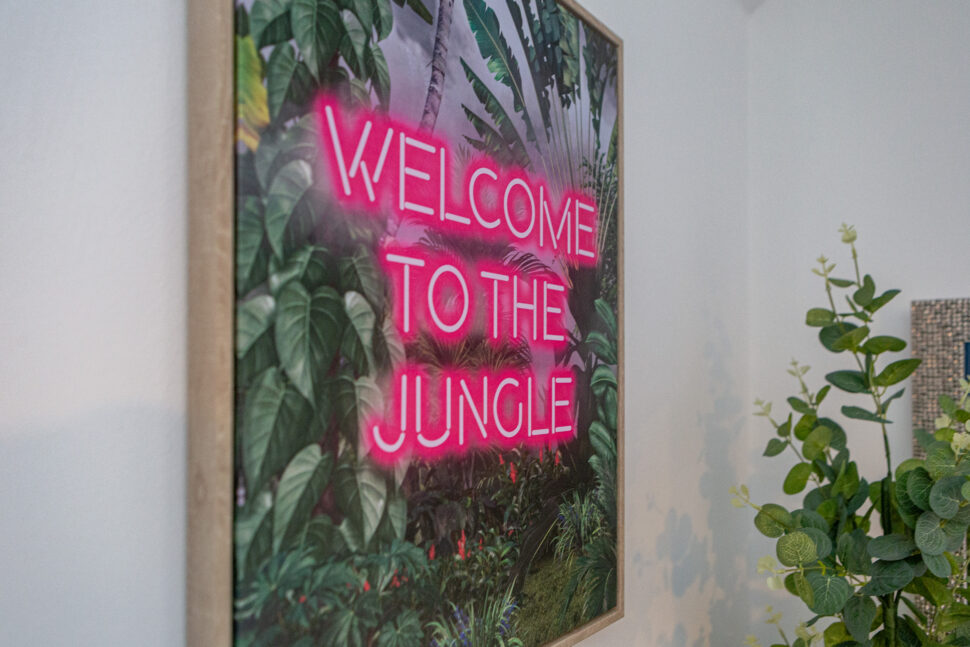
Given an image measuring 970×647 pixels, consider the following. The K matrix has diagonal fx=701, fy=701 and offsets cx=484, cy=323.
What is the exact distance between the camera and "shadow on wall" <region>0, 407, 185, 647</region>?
52cm

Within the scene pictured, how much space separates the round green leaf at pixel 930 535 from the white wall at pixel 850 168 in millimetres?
579

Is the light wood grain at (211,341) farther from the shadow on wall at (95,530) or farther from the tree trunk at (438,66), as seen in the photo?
the tree trunk at (438,66)

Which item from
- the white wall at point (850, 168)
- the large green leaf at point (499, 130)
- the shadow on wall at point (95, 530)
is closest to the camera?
the shadow on wall at point (95, 530)

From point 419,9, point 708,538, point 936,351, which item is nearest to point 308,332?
point 419,9

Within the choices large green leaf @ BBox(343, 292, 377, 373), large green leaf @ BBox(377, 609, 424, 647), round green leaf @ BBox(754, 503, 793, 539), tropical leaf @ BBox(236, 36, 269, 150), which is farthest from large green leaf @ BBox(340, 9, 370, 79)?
round green leaf @ BBox(754, 503, 793, 539)

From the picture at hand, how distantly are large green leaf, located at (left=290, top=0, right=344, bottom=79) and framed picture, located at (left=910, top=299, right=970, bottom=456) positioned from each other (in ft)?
4.69

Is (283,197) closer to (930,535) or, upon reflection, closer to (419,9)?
(419,9)

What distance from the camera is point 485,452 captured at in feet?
2.88

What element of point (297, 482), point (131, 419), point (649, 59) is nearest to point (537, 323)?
point (297, 482)

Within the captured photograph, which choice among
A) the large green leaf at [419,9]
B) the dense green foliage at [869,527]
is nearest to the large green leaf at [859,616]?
the dense green foliage at [869,527]

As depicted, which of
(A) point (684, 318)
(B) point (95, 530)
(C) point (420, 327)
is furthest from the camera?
(A) point (684, 318)

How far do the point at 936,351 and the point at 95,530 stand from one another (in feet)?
5.31

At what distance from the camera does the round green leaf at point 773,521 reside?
1194mm

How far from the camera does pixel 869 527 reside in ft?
4.10
